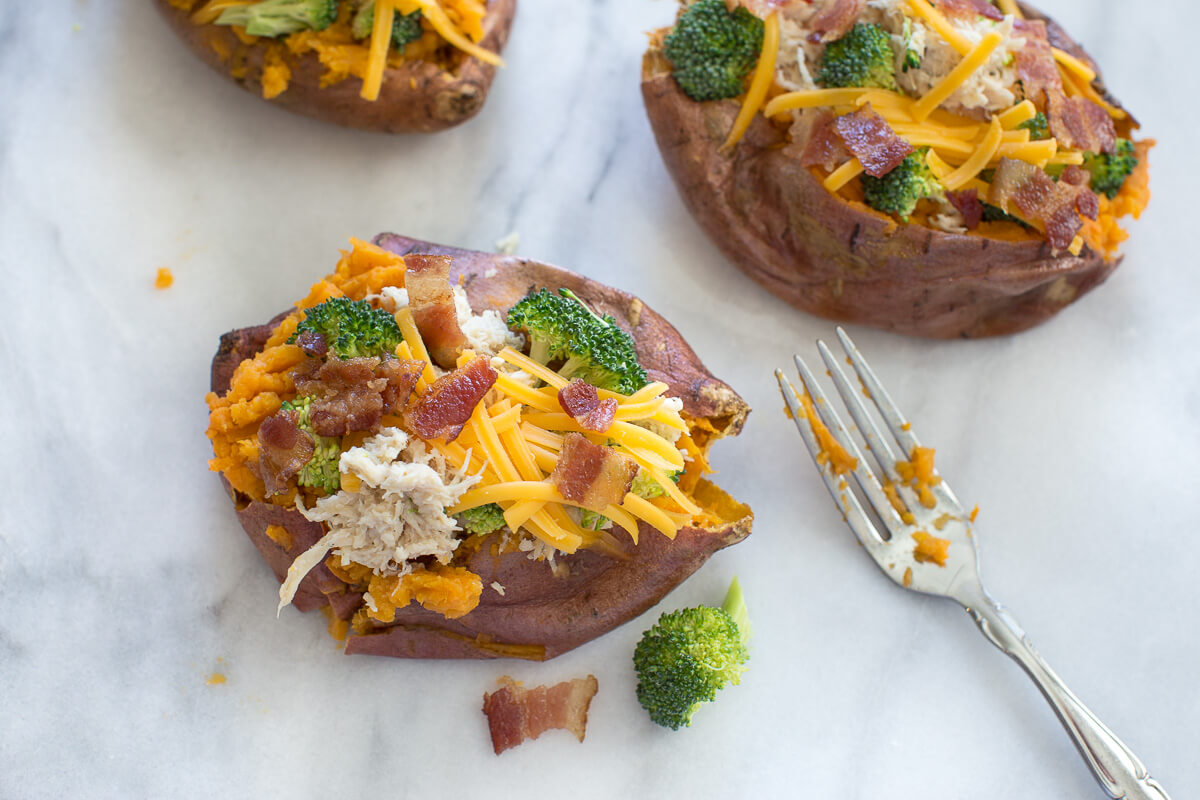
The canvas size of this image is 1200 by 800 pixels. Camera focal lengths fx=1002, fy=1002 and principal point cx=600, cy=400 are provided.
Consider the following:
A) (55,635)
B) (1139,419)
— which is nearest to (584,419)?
(55,635)

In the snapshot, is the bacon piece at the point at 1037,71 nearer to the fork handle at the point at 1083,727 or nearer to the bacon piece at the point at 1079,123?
the bacon piece at the point at 1079,123

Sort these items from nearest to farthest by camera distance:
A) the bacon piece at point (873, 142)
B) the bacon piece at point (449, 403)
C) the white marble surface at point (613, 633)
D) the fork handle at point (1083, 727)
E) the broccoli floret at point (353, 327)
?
the bacon piece at point (449, 403), the broccoli floret at point (353, 327), the bacon piece at point (873, 142), the fork handle at point (1083, 727), the white marble surface at point (613, 633)

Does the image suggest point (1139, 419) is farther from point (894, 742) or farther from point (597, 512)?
point (597, 512)

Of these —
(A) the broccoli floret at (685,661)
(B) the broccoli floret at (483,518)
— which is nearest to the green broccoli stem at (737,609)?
(A) the broccoli floret at (685,661)

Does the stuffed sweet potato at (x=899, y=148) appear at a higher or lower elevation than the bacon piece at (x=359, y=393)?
higher

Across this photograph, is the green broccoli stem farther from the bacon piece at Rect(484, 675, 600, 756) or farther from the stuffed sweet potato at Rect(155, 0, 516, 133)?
the stuffed sweet potato at Rect(155, 0, 516, 133)

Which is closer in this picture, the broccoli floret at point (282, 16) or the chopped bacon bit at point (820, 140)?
the chopped bacon bit at point (820, 140)

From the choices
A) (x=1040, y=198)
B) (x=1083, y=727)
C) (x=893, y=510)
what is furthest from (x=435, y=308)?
(x=1083, y=727)

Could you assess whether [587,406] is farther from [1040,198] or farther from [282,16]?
[282,16]
